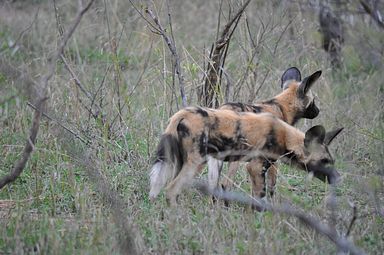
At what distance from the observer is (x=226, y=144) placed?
5625 mm

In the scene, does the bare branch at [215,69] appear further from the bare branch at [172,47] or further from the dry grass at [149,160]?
the bare branch at [172,47]

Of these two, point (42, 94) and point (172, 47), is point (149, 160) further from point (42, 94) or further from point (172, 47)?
point (42, 94)

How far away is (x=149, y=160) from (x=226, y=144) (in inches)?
36.5

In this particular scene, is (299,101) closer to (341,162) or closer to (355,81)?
(341,162)

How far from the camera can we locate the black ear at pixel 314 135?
18.8ft

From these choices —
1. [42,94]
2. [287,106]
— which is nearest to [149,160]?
[287,106]

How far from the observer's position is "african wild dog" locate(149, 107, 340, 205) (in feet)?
17.9

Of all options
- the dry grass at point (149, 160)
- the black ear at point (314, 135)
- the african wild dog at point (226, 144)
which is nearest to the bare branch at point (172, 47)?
the dry grass at point (149, 160)

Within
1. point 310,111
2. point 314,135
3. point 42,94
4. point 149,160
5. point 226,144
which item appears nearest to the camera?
point 42,94

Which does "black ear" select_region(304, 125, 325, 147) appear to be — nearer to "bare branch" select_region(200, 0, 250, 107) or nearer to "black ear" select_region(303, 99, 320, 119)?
"black ear" select_region(303, 99, 320, 119)

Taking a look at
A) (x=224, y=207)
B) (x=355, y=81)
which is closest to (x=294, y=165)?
(x=224, y=207)

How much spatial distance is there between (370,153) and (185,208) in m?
2.07

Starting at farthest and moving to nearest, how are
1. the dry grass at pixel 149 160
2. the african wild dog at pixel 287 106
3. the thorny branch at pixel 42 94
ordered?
the african wild dog at pixel 287 106
the dry grass at pixel 149 160
the thorny branch at pixel 42 94

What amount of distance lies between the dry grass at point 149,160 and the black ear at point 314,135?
0.36 m
